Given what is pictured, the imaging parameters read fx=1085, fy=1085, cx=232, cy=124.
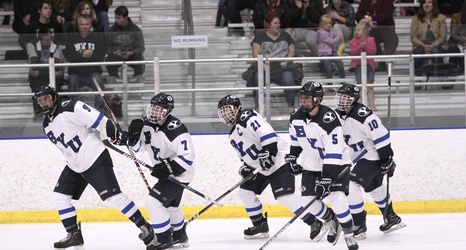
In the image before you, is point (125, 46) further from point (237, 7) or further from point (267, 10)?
point (237, 7)

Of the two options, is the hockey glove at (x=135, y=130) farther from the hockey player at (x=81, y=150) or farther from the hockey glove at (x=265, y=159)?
the hockey glove at (x=265, y=159)

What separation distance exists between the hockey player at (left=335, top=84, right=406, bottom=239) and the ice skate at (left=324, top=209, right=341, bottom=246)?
0.61ft

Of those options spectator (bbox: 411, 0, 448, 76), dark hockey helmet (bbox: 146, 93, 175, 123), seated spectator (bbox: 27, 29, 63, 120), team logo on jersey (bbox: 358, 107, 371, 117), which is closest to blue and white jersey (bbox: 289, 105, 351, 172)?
team logo on jersey (bbox: 358, 107, 371, 117)

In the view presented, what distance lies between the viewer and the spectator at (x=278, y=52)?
364 inches

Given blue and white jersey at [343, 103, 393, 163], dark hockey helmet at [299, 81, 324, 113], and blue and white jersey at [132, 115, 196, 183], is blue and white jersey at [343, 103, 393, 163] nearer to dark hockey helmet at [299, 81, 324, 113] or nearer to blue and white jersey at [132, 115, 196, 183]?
dark hockey helmet at [299, 81, 324, 113]

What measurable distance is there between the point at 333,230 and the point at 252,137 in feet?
2.86

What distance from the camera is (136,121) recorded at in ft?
24.1

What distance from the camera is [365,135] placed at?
7801 millimetres

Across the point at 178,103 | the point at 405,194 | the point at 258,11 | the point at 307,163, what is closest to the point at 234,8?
the point at 258,11

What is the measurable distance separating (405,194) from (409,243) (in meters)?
1.61

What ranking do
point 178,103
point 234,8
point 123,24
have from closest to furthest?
point 178,103 → point 123,24 → point 234,8

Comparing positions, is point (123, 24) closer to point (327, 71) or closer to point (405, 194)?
point (327, 71)

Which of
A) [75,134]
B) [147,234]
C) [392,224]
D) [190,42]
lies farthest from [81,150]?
[392,224]

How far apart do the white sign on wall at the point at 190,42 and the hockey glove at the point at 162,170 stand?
208cm
